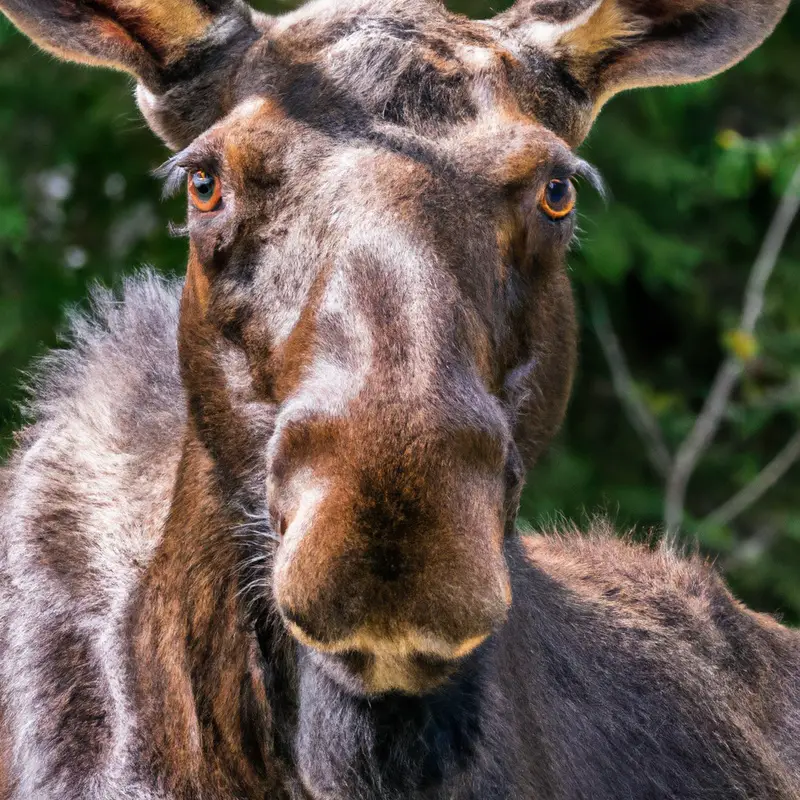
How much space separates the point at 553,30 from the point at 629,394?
6.45 meters

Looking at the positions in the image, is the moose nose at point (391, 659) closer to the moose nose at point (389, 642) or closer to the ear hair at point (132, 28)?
the moose nose at point (389, 642)

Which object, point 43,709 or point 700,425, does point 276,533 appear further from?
point 700,425

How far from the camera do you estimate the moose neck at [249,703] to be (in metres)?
2.88

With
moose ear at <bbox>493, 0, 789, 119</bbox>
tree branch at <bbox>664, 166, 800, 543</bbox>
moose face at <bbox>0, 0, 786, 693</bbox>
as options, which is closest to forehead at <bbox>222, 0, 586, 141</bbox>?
moose face at <bbox>0, 0, 786, 693</bbox>

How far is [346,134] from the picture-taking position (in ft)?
9.45

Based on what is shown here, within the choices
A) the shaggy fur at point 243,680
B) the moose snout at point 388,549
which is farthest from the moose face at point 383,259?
the shaggy fur at point 243,680

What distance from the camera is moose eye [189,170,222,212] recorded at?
297 centimetres

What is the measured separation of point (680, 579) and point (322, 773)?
2.18m

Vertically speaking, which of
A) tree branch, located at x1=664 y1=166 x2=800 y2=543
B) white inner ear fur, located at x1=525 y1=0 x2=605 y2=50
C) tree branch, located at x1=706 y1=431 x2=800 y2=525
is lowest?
tree branch, located at x1=706 y1=431 x2=800 y2=525

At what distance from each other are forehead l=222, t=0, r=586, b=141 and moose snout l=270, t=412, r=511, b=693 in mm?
877

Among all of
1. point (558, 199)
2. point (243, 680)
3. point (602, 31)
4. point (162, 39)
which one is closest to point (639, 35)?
point (602, 31)

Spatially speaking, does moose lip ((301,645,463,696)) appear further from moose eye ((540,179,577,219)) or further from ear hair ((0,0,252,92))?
ear hair ((0,0,252,92))

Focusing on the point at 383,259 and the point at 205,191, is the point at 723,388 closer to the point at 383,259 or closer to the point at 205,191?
the point at 205,191

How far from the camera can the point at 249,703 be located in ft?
10.2
